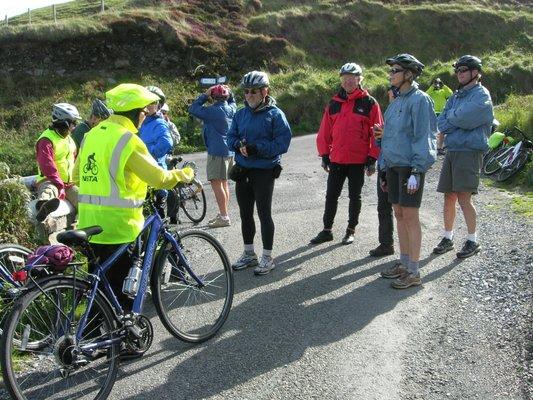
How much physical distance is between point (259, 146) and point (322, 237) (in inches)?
78.3

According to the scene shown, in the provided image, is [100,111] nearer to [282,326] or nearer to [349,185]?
[349,185]

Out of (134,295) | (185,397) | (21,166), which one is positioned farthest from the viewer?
Result: (21,166)

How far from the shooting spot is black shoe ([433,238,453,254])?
7.06 meters

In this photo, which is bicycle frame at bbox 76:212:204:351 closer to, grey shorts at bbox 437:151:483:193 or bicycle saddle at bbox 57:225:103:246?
bicycle saddle at bbox 57:225:103:246

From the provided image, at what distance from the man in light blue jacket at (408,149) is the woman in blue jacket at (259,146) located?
3.77ft

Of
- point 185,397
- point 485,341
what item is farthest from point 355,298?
point 185,397

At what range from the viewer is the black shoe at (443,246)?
7.06 metres

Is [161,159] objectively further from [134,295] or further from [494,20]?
[494,20]

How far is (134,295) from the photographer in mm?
4363

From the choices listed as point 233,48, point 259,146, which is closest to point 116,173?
point 259,146

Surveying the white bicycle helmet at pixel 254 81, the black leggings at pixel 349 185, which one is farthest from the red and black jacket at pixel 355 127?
the white bicycle helmet at pixel 254 81

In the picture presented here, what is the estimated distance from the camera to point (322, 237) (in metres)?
7.68

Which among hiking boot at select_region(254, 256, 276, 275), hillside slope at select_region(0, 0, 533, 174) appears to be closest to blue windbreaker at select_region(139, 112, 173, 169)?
hiking boot at select_region(254, 256, 276, 275)

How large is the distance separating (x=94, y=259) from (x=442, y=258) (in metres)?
4.33
